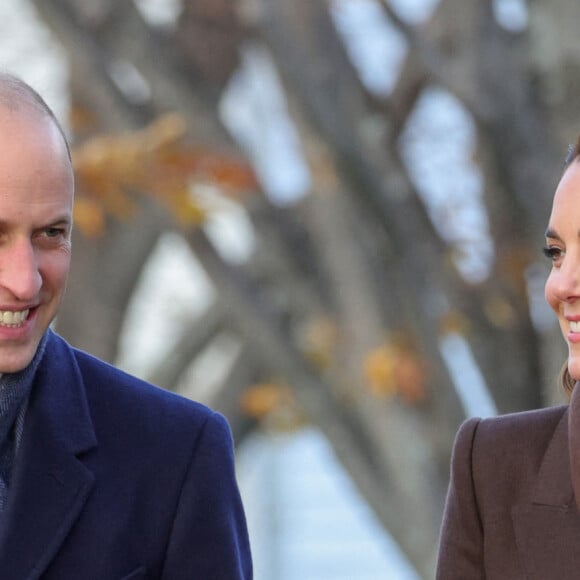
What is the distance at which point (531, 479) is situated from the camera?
2881mm

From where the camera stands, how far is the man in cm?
262

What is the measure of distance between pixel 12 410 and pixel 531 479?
3.12 ft

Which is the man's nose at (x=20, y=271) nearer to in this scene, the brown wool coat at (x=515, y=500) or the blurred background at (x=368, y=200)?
the brown wool coat at (x=515, y=500)

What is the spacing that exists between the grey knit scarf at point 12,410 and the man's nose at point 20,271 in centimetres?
22

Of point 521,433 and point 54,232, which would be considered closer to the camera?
point 54,232

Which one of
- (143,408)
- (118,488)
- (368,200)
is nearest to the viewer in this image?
(118,488)

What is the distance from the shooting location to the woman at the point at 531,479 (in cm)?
273

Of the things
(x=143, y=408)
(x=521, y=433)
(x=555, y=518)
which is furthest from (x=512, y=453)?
(x=143, y=408)

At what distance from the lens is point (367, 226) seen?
20.7 feet

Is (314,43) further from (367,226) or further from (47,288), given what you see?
(47,288)

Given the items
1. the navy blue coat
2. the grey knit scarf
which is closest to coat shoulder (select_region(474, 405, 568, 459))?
the navy blue coat

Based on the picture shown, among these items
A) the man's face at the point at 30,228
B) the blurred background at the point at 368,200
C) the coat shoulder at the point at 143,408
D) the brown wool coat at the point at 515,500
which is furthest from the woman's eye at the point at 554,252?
the blurred background at the point at 368,200

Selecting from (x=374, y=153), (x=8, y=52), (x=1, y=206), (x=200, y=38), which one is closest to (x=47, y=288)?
(x=1, y=206)

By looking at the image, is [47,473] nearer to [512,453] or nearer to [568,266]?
[512,453]
